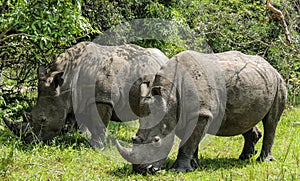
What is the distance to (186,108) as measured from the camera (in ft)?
18.8

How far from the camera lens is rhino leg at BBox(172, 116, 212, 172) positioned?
18.9 feet

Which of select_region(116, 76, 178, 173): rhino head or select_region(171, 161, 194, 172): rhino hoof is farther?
select_region(171, 161, 194, 172): rhino hoof

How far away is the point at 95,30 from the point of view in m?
8.52

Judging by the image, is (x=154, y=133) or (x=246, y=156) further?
(x=246, y=156)

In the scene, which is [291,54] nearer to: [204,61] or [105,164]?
[204,61]

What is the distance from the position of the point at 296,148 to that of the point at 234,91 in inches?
72.7

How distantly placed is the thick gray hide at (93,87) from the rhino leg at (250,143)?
5.95 feet

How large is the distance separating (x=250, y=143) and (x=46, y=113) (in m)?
3.24

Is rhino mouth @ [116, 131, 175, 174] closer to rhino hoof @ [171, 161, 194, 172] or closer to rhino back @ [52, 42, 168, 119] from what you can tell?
rhino hoof @ [171, 161, 194, 172]

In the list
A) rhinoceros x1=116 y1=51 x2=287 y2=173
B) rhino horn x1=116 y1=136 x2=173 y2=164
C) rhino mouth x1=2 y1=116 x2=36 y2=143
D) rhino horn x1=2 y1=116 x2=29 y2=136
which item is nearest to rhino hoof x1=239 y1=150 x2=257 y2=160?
rhinoceros x1=116 y1=51 x2=287 y2=173

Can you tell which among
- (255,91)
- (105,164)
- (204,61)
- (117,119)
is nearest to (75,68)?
(117,119)

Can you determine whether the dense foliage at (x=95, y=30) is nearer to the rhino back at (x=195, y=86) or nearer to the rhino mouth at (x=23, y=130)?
the rhino mouth at (x=23, y=130)

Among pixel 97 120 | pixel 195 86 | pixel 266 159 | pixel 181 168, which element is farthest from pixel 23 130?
pixel 266 159

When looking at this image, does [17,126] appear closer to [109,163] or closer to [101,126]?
[101,126]
